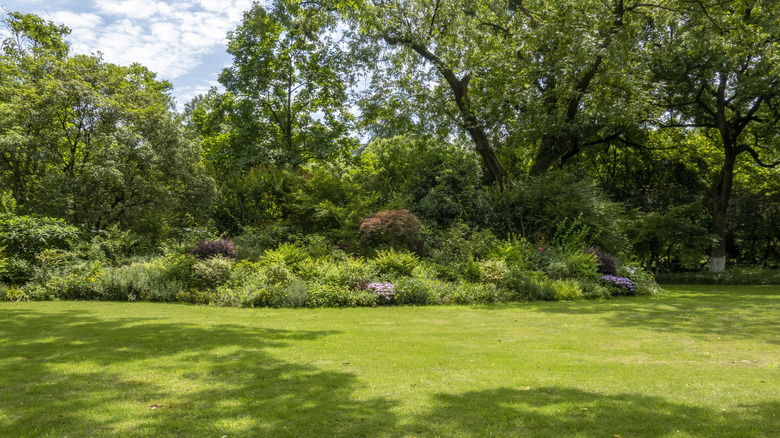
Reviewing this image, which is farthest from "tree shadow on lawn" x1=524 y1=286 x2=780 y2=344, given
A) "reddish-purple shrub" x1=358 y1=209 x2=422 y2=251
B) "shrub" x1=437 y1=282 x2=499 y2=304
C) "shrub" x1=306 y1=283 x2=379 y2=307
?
"reddish-purple shrub" x1=358 y1=209 x2=422 y2=251

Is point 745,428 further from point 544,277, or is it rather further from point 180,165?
point 180,165

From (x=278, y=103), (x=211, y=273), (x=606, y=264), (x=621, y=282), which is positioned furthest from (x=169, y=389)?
(x=278, y=103)

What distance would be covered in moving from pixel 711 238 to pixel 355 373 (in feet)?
62.9

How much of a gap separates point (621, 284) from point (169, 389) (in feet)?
39.6

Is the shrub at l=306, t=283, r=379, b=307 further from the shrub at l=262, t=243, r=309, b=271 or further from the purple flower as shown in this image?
the purple flower

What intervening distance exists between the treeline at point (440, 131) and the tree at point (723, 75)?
9cm

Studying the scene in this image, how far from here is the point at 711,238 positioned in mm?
17781

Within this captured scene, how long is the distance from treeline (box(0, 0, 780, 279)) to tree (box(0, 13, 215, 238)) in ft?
0.23

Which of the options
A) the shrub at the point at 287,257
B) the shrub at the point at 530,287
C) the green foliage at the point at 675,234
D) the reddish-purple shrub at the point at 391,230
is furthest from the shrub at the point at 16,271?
the green foliage at the point at 675,234

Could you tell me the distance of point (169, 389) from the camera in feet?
12.7

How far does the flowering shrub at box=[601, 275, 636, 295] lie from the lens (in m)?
12.2

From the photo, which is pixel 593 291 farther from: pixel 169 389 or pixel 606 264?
pixel 169 389

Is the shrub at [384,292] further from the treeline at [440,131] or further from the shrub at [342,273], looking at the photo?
the treeline at [440,131]

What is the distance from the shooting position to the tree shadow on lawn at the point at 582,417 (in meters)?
3.08
